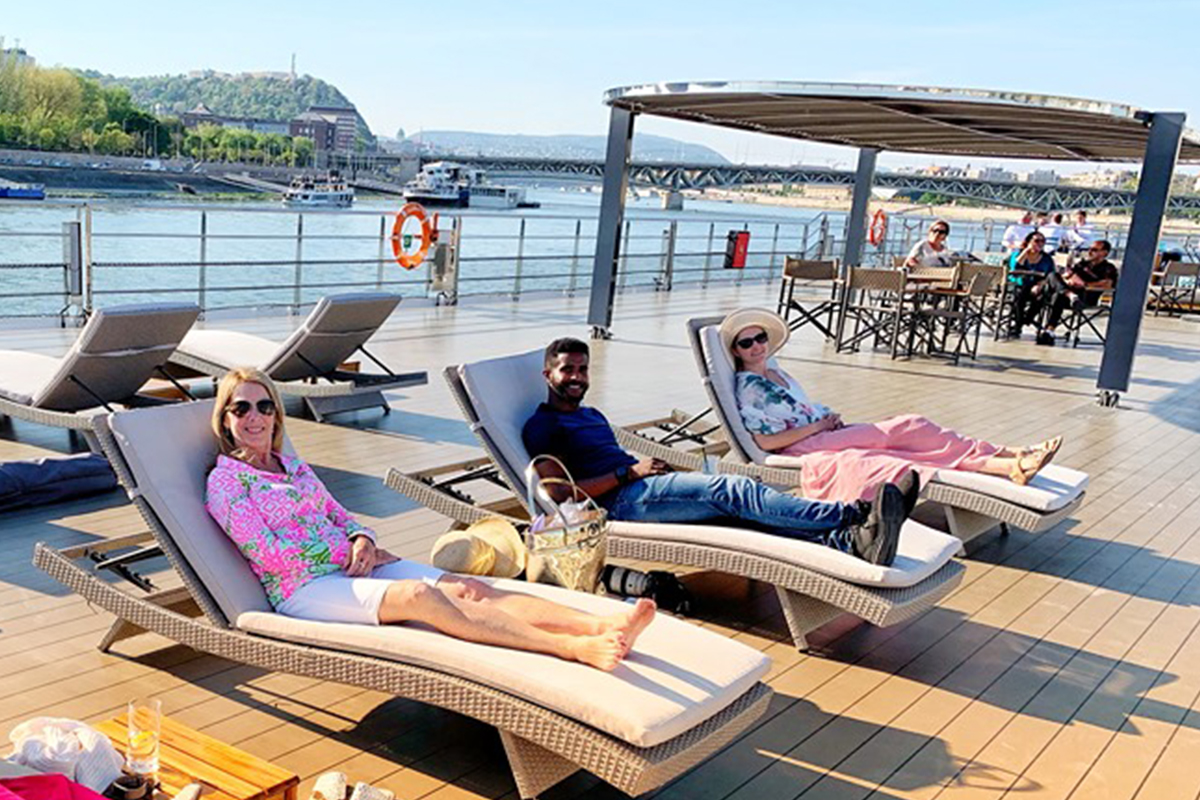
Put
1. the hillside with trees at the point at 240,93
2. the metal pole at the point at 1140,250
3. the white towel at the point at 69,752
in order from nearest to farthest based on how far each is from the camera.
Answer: the white towel at the point at 69,752 < the metal pole at the point at 1140,250 < the hillside with trees at the point at 240,93

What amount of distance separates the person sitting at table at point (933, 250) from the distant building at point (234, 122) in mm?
75215

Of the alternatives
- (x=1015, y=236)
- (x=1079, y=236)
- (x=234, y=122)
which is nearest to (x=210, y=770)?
(x=1015, y=236)

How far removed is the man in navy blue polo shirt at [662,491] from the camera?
3.60 metres

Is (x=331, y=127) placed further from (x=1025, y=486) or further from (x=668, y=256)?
(x=1025, y=486)

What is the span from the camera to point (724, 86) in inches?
334

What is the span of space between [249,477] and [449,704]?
930mm

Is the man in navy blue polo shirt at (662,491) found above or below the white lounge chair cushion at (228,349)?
above

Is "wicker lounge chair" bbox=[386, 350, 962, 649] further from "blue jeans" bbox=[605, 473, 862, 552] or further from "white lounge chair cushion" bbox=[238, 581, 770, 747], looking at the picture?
"white lounge chair cushion" bbox=[238, 581, 770, 747]

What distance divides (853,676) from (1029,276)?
997cm

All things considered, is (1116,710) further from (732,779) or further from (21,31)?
(21,31)

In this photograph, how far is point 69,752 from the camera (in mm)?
1957

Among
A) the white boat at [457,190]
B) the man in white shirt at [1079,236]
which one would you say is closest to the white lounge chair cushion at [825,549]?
the man in white shirt at [1079,236]

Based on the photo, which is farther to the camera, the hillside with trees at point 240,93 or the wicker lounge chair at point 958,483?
the hillside with trees at point 240,93

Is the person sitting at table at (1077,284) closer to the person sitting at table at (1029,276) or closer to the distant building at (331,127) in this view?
the person sitting at table at (1029,276)
